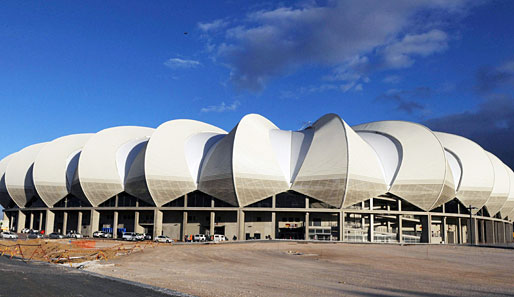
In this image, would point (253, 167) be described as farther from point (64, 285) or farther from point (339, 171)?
point (64, 285)

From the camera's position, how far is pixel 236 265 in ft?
88.0

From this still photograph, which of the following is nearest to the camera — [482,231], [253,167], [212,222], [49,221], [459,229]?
[253,167]

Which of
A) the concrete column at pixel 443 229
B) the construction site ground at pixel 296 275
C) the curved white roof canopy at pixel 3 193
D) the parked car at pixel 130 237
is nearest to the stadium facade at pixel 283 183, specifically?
the concrete column at pixel 443 229

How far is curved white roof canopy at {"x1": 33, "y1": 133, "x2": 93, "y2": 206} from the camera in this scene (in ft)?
238

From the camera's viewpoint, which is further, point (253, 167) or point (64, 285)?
point (253, 167)

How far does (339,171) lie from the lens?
57.2 metres

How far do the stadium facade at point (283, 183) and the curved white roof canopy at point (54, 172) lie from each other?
31cm

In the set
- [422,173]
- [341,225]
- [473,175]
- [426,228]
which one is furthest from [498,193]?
[341,225]

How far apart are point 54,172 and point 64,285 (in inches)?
2523

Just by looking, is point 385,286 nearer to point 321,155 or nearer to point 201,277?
point 201,277

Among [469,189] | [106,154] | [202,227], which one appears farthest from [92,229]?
[469,189]

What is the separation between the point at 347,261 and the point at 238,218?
30549 millimetres

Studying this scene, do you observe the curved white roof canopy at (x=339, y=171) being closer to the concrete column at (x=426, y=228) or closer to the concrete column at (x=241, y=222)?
the concrete column at (x=426, y=228)

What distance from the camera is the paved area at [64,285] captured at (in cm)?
1391
